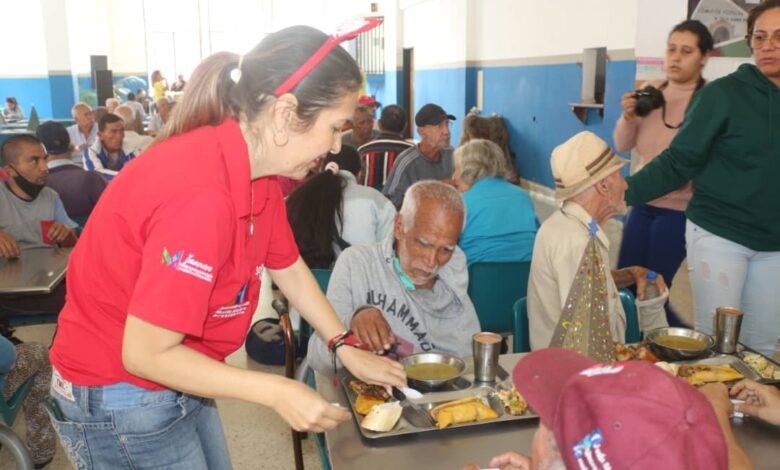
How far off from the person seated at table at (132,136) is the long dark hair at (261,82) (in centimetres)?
381

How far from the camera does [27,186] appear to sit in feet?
11.1

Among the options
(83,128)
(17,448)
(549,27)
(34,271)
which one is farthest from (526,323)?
(83,128)

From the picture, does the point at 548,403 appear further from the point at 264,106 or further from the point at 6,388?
the point at 6,388

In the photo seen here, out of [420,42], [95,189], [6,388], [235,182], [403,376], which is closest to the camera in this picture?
[235,182]

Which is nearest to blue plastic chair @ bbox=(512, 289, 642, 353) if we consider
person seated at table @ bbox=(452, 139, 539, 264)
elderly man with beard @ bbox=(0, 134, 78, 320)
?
person seated at table @ bbox=(452, 139, 539, 264)

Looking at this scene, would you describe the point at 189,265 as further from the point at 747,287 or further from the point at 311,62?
the point at 747,287

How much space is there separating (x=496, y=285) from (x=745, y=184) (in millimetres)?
979

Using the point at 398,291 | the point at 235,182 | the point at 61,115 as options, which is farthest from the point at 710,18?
the point at 61,115

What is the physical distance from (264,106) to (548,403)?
27.3 inches

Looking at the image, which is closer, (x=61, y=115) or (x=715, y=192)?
(x=715, y=192)

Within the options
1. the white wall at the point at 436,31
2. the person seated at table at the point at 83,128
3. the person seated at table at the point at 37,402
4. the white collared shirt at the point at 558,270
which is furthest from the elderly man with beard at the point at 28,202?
the white wall at the point at 436,31

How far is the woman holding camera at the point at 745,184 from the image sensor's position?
226 cm

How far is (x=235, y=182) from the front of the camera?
1.12m

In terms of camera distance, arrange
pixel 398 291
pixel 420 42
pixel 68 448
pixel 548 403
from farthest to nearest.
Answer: pixel 420 42 < pixel 398 291 < pixel 68 448 < pixel 548 403
